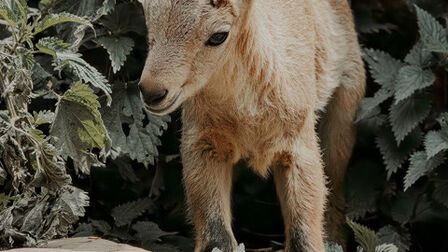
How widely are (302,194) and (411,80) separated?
1706mm

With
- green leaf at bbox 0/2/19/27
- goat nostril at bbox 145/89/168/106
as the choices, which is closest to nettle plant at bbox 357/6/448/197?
goat nostril at bbox 145/89/168/106

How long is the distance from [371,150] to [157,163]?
2424mm

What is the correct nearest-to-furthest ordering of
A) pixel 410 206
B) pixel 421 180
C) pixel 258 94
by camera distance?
pixel 258 94
pixel 410 206
pixel 421 180

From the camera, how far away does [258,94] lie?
18.7 feet

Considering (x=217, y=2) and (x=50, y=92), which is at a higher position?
(x=217, y=2)

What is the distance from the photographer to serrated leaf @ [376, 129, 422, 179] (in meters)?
7.07

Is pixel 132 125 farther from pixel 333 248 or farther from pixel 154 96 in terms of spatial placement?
pixel 333 248

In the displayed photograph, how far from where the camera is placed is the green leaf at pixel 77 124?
5289 mm

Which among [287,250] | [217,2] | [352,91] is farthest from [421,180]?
[217,2]

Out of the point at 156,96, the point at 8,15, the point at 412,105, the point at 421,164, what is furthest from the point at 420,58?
the point at 8,15

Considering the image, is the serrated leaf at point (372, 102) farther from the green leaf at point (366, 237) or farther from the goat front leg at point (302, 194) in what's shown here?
the green leaf at point (366, 237)

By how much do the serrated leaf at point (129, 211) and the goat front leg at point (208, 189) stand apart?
35.8 inches

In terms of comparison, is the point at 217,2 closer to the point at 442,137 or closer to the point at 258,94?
the point at 258,94

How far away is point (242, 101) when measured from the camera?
5680mm
